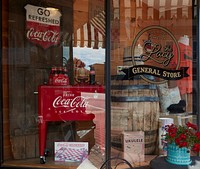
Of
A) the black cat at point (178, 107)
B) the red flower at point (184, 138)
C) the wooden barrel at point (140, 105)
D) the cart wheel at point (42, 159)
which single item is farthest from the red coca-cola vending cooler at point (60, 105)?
the red flower at point (184, 138)

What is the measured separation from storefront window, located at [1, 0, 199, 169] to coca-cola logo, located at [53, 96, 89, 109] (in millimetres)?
11

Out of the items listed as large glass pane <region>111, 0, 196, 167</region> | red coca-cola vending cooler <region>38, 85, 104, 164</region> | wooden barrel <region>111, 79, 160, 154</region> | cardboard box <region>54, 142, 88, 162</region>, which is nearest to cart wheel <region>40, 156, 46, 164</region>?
red coca-cola vending cooler <region>38, 85, 104, 164</region>

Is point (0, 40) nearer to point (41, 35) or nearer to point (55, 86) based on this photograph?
point (41, 35)

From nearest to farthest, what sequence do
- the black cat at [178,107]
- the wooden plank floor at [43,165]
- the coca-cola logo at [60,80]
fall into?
the wooden plank floor at [43,165] < the coca-cola logo at [60,80] < the black cat at [178,107]

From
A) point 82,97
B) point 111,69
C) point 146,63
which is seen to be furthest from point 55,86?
point 146,63

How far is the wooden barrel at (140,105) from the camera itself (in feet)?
10.4

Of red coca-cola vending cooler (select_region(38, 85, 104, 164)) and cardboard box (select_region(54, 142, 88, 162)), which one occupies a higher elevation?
red coca-cola vending cooler (select_region(38, 85, 104, 164))

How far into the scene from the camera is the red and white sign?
11.4 feet

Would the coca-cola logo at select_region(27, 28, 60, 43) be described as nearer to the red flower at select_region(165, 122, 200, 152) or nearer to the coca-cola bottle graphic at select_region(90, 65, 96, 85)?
the coca-cola bottle graphic at select_region(90, 65, 96, 85)

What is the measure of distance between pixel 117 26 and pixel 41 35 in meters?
0.92

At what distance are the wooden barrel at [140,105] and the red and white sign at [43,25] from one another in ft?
3.33

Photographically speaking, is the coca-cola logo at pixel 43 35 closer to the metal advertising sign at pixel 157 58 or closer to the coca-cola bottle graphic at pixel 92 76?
the coca-cola bottle graphic at pixel 92 76

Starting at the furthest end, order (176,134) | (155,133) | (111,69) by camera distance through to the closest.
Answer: (155,133) < (111,69) < (176,134)

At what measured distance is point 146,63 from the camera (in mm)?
3523
